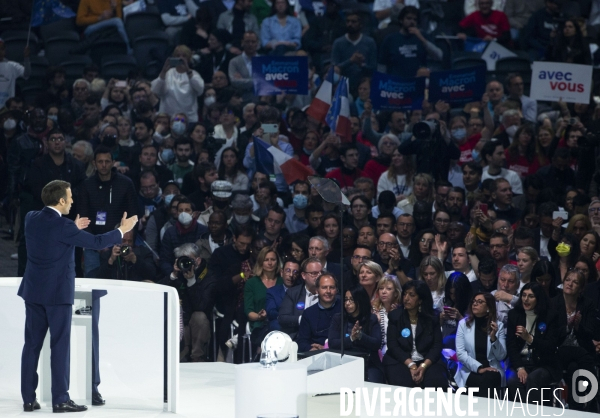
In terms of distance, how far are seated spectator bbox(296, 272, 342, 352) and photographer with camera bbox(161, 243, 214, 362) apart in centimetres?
107

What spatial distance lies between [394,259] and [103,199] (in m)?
2.86

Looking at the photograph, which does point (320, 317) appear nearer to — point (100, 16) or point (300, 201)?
point (300, 201)

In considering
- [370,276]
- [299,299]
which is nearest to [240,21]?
[299,299]

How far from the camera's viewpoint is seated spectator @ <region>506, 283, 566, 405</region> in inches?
332

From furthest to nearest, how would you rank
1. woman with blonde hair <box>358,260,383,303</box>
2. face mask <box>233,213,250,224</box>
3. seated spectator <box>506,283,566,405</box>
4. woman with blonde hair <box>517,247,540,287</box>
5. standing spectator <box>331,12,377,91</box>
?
standing spectator <box>331,12,377,91</box>, face mask <box>233,213,250,224</box>, woman with blonde hair <box>358,260,383,303</box>, woman with blonde hair <box>517,247,540,287</box>, seated spectator <box>506,283,566,405</box>

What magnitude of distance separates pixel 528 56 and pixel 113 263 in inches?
309

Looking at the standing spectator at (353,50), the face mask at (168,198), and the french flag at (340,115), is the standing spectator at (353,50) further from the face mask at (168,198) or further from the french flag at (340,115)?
the face mask at (168,198)

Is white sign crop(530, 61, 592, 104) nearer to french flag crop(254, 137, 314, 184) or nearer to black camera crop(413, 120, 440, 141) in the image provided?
black camera crop(413, 120, 440, 141)

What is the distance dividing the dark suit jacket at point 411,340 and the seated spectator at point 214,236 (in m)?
2.41

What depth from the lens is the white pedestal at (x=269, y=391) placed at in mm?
6262

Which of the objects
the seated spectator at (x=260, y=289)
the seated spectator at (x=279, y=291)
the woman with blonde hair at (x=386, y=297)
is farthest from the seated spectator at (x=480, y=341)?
the seated spectator at (x=260, y=289)

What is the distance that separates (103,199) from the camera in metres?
10.3

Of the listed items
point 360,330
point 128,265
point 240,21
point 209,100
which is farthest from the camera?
point 240,21

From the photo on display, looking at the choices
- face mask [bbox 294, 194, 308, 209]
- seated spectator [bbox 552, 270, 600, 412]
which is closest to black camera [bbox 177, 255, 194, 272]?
face mask [bbox 294, 194, 308, 209]
